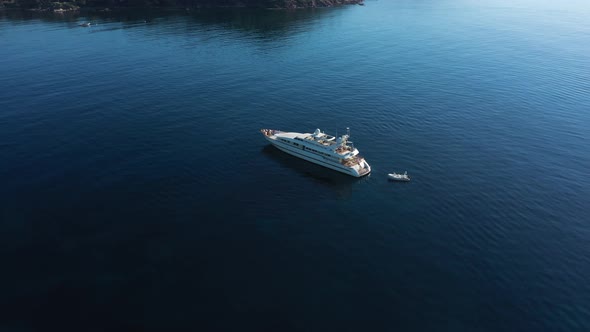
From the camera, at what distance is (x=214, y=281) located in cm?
6191

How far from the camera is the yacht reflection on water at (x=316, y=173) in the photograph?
91.6m

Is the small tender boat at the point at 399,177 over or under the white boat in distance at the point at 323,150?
under

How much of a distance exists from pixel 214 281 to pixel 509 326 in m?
50.9

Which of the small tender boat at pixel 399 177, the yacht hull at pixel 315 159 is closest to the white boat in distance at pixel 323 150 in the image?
the yacht hull at pixel 315 159

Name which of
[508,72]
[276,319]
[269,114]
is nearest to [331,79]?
[269,114]

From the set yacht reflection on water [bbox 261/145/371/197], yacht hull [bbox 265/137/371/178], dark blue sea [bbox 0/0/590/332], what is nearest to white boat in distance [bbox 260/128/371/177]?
yacht hull [bbox 265/137/371/178]

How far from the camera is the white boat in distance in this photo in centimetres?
9450

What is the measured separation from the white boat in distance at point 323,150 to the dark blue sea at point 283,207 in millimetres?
2830

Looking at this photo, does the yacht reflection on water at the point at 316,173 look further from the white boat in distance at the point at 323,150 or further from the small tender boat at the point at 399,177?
the small tender boat at the point at 399,177

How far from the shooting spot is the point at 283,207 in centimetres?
8150

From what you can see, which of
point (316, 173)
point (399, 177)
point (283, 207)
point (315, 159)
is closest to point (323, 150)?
point (315, 159)

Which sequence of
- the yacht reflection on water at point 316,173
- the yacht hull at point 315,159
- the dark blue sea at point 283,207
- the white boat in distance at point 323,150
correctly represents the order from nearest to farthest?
the dark blue sea at point 283,207
the yacht reflection on water at point 316,173
the yacht hull at point 315,159
the white boat in distance at point 323,150

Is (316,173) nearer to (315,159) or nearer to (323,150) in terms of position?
(315,159)

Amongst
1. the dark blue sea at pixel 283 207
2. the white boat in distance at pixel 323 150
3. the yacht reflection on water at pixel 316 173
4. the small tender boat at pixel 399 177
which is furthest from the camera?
the white boat in distance at pixel 323 150
